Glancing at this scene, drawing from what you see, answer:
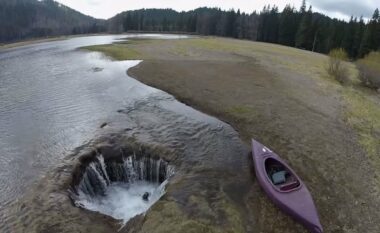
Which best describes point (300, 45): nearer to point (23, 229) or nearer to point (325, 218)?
point (325, 218)

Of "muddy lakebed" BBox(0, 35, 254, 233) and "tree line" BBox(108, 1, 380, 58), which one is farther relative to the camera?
"tree line" BBox(108, 1, 380, 58)

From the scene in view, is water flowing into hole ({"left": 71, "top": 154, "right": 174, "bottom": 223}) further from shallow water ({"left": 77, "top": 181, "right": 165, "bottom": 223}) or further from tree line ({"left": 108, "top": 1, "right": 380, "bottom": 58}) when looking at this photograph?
tree line ({"left": 108, "top": 1, "right": 380, "bottom": 58})

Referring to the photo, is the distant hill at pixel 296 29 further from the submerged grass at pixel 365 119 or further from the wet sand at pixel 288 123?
the submerged grass at pixel 365 119

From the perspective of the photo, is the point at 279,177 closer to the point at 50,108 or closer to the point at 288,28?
the point at 50,108

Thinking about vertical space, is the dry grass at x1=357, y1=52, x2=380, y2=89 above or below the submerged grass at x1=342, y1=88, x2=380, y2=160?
above

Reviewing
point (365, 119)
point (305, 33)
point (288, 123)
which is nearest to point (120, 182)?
point (288, 123)

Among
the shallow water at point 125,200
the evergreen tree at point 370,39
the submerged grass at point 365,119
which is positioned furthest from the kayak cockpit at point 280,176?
the evergreen tree at point 370,39

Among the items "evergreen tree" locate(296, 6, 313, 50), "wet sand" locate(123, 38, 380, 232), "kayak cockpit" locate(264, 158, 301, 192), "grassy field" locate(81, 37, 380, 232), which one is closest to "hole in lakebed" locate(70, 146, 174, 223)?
"grassy field" locate(81, 37, 380, 232)
